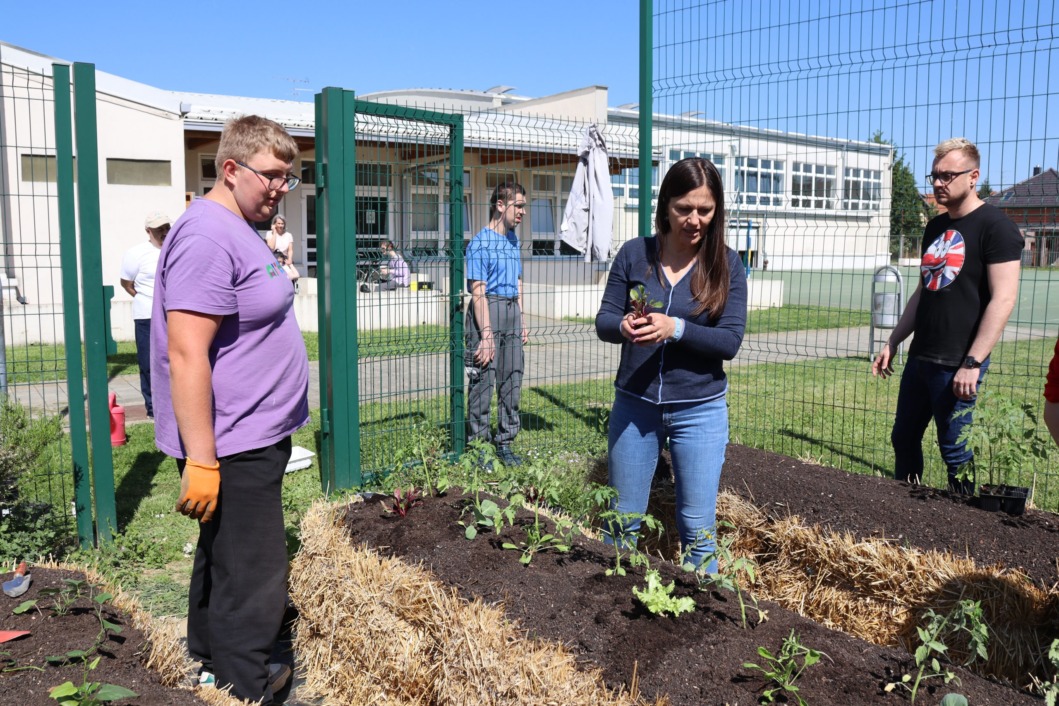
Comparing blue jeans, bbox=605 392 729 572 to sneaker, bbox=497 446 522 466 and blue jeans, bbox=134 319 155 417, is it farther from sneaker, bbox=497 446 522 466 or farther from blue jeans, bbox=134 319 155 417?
blue jeans, bbox=134 319 155 417

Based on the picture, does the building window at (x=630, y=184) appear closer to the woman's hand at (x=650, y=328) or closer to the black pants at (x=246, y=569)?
the woman's hand at (x=650, y=328)

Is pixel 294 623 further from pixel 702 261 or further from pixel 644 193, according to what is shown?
pixel 644 193

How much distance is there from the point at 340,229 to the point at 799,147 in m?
3.11

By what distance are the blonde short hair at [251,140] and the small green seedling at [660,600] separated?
6.13 feet

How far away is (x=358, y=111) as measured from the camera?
502cm

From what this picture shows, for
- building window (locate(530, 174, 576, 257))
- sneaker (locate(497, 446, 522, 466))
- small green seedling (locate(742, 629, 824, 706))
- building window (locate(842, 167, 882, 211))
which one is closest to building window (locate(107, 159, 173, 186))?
building window (locate(530, 174, 576, 257))

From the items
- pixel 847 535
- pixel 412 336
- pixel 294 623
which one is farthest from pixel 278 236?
pixel 847 535

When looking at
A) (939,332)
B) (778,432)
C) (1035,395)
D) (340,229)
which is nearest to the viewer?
(939,332)

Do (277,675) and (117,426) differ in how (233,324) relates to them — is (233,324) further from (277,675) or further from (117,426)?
(117,426)

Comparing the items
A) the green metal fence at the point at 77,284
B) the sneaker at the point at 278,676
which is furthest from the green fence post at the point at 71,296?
the sneaker at the point at 278,676

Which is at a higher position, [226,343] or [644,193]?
[644,193]

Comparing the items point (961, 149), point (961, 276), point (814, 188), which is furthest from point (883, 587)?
point (814, 188)

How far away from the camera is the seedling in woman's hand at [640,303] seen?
129 inches

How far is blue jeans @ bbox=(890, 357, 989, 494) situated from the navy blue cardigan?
161 centimetres
